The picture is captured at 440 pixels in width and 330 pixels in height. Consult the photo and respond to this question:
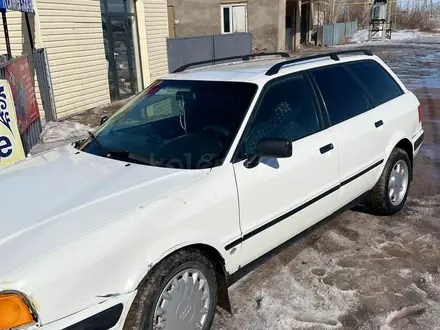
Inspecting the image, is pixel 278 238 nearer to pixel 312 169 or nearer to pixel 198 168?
pixel 312 169

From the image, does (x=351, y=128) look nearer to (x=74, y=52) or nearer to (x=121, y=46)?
(x=74, y=52)

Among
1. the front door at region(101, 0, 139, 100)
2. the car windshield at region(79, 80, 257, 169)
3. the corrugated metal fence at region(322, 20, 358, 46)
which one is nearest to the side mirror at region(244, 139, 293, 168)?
the car windshield at region(79, 80, 257, 169)

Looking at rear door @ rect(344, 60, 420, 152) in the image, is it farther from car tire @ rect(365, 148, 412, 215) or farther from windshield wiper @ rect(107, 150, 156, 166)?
windshield wiper @ rect(107, 150, 156, 166)

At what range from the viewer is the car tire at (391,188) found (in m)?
4.26

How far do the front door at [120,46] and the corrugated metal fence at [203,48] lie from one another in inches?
75.5

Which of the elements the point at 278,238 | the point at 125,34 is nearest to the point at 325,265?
the point at 278,238

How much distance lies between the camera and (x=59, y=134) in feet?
28.7

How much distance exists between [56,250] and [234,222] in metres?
1.12

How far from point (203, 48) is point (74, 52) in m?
6.74

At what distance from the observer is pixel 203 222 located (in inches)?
101

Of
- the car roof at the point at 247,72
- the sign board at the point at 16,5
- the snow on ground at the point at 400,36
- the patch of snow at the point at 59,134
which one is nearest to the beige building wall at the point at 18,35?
the patch of snow at the point at 59,134

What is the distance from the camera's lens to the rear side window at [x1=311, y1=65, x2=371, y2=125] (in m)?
3.70

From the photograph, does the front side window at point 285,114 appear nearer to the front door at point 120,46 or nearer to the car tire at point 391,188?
the car tire at point 391,188

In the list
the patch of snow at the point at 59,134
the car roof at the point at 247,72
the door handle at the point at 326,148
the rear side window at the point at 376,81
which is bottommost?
the patch of snow at the point at 59,134
